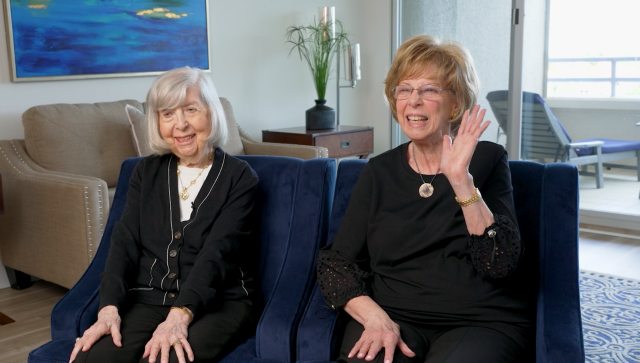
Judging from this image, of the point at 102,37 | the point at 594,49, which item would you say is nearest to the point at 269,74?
the point at 102,37

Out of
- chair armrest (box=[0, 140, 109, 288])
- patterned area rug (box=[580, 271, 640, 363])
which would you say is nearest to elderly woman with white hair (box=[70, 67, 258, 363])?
chair armrest (box=[0, 140, 109, 288])

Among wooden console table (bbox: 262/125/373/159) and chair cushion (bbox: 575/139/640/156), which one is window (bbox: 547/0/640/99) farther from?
wooden console table (bbox: 262/125/373/159)

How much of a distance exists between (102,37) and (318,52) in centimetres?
159

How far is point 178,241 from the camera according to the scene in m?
1.70

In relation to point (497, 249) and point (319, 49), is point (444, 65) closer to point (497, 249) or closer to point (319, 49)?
point (497, 249)

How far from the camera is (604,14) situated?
4.23 metres

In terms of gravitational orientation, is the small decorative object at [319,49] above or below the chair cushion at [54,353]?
above

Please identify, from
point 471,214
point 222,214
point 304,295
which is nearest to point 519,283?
point 471,214

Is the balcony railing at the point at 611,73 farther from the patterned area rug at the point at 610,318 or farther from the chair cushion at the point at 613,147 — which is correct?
the patterned area rug at the point at 610,318

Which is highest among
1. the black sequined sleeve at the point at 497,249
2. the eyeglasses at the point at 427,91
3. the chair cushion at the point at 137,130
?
the eyeglasses at the point at 427,91

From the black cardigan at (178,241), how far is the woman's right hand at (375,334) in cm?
36

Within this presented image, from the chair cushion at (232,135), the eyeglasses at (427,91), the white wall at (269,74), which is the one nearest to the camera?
the eyeglasses at (427,91)

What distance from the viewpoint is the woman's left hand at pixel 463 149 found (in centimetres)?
140

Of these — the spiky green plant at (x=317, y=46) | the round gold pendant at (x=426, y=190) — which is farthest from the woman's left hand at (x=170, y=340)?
the spiky green plant at (x=317, y=46)
